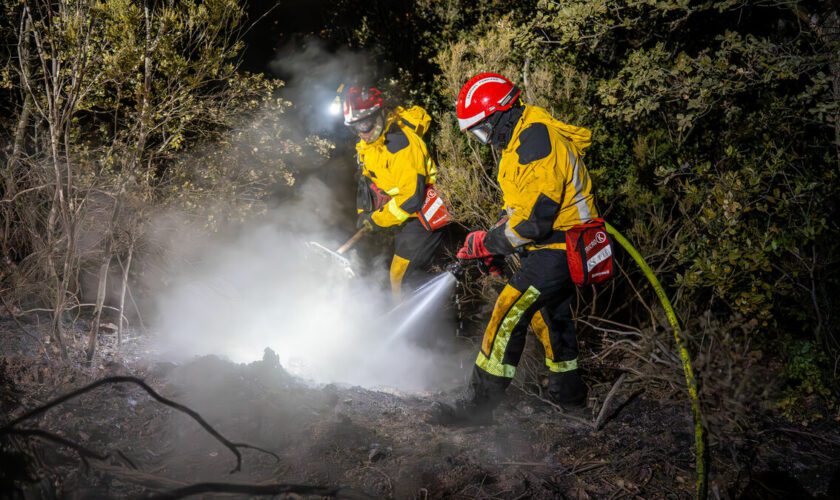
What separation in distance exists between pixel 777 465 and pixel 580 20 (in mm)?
4311

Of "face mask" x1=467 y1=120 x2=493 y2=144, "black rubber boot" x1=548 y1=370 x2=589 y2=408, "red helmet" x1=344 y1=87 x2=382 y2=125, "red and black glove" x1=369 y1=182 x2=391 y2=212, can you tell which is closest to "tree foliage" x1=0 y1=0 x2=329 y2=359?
"red helmet" x1=344 y1=87 x2=382 y2=125

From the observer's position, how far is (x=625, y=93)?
16.8 feet

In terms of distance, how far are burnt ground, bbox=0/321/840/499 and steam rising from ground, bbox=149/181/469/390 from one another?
1.39 metres

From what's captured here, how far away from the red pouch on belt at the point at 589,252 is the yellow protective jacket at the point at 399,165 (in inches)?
73.4

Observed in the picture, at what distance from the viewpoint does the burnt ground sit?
2.85 metres

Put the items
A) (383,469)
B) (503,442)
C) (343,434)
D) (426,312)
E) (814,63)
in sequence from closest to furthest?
1. (383,469)
2. (343,434)
3. (503,442)
4. (814,63)
5. (426,312)

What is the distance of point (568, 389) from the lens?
419 centimetres

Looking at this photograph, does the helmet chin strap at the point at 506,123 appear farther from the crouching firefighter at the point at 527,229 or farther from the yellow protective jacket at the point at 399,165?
the yellow protective jacket at the point at 399,165

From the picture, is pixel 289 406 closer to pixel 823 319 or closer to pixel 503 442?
pixel 503 442

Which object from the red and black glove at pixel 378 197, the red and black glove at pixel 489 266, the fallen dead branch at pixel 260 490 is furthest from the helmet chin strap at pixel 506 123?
the fallen dead branch at pixel 260 490

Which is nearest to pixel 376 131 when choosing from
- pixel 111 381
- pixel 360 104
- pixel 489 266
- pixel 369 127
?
pixel 369 127

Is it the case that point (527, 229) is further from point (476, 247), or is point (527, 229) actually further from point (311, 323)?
point (311, 323)

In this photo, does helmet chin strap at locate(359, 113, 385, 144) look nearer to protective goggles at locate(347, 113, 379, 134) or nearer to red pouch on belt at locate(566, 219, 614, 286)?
protective goggles at locate(347, 113, 379, 134)

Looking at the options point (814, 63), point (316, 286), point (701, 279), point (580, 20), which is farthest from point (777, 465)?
point (316, 286)
